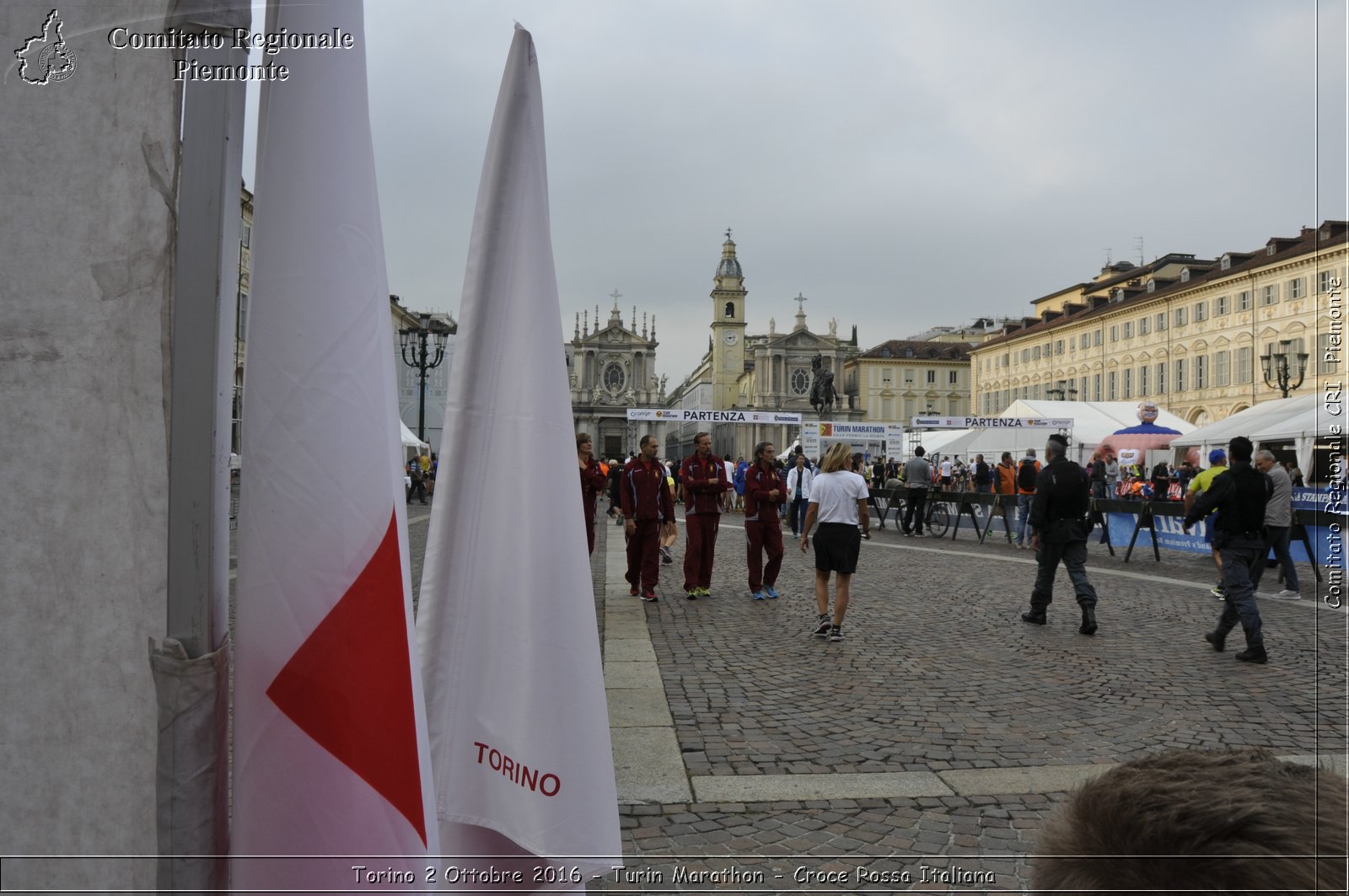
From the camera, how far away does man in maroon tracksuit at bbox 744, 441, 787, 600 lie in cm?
940

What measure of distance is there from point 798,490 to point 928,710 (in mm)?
12751

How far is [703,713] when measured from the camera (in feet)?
17.0

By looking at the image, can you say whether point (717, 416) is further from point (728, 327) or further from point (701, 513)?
point (728, 327)

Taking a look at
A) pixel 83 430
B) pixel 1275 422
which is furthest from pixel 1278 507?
pixel 83 430

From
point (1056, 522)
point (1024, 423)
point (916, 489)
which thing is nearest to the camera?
point (1056, 522)

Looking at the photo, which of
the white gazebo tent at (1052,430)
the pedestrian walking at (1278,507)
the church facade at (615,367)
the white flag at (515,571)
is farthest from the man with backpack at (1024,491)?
the church facade at (615,367)

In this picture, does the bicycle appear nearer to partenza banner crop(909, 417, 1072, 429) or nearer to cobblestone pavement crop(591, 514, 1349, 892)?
partenza banner crop(909, 417, 1072, 429)

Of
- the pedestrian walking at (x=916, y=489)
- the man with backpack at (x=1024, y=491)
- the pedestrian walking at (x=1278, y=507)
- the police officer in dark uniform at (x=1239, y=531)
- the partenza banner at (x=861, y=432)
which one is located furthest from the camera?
the partenza banner at (x=861, y=432)

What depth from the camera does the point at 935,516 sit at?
19797 mm

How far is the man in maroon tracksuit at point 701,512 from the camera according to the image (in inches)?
378

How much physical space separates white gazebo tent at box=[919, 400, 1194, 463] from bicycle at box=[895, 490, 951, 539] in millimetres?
5694

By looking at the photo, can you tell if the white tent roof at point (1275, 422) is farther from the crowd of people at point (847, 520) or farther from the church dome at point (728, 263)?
the church dome at point (728, 263)

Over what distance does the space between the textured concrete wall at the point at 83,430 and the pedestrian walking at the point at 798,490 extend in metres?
16.2

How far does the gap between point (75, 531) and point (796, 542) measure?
53.7 ft
